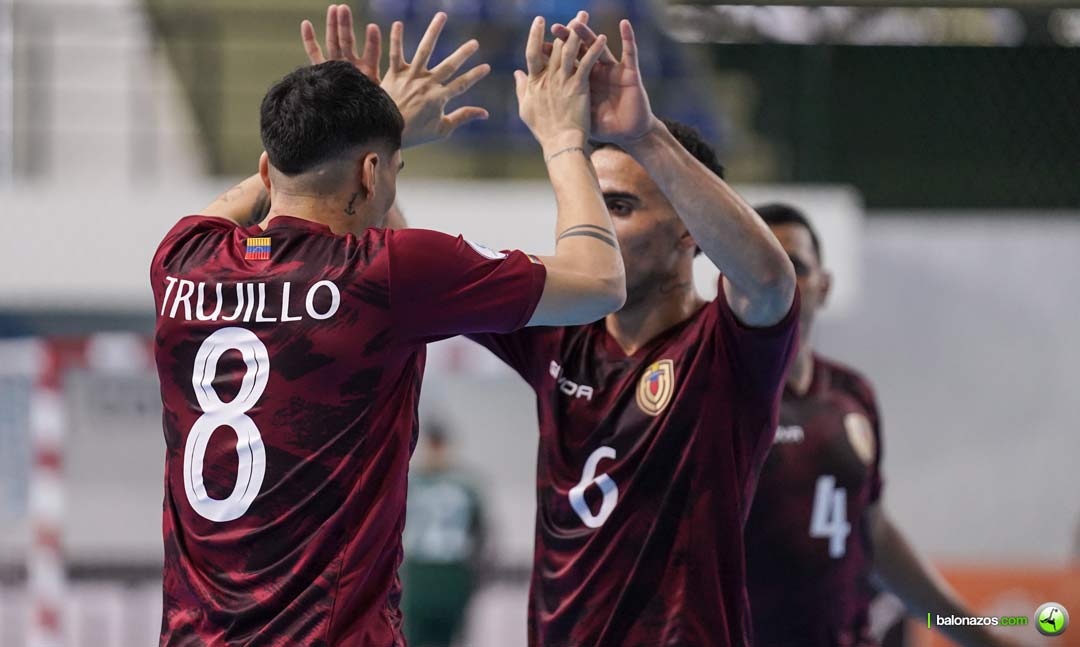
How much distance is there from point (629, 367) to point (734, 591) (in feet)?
1.84

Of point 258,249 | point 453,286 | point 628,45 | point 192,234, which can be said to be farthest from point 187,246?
point 628,45

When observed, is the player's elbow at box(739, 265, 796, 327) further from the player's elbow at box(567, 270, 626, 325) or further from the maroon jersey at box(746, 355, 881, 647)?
the maroon jersey at box(746, 355, 881, 647)

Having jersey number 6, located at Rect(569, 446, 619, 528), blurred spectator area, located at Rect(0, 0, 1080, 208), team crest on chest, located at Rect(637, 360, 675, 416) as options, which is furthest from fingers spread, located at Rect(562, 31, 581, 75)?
blurred spectator area, located at Rect(0, 0, 1080, 208)

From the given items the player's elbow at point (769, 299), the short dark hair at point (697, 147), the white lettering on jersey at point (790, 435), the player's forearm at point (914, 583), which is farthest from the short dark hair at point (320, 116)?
the player's forearm at point (914, 583)

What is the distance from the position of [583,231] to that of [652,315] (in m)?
0.58

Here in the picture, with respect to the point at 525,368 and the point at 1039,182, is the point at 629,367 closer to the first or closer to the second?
the point at 525,368

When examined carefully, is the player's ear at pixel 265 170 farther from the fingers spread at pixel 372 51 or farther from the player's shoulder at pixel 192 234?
the fingers spread at pixel 372 51

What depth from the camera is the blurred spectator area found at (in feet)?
34.6

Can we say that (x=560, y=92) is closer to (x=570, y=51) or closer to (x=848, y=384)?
(x=570, y=51)

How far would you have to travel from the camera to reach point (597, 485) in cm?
298

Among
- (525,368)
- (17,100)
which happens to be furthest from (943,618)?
(17,100)

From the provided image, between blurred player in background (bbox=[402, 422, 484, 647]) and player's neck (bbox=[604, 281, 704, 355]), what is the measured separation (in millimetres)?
6207

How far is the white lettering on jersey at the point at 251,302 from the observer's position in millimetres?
2480

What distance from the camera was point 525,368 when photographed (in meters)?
3.27
